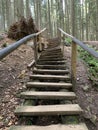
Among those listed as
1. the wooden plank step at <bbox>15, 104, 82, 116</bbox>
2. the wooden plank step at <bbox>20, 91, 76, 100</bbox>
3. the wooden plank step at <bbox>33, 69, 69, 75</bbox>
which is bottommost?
the wooden plank step at <bbox>15, 104, 82, 116</bbox>

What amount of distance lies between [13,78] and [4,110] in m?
1.45

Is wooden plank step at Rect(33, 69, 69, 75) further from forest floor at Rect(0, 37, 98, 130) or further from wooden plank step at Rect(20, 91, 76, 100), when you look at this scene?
wooden plank step at Rect(20, 91, 76, 100)

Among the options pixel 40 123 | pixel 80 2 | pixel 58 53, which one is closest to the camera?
pixel 40 123

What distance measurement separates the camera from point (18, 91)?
4352 millimetres

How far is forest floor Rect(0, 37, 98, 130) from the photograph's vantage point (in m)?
3.58

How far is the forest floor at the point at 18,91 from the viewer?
3.58 m

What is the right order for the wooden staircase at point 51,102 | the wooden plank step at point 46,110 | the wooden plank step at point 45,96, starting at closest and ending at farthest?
the wooden staircase at point 51,102, the wooden plank step at point 46,110, the wooden plank step at point 45,96

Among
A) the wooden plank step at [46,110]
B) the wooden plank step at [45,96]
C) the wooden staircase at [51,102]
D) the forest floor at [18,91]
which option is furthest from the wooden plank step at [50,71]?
the wooden plank step at [46,110]

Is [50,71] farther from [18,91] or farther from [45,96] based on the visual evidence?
[45,96]

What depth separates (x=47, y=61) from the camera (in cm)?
649

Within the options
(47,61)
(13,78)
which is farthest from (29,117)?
(47,61)

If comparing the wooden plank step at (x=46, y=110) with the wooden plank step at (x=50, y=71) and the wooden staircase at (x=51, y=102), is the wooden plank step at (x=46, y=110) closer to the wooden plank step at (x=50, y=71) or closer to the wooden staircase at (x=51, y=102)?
the wooden staircase at (x=51, y=102)

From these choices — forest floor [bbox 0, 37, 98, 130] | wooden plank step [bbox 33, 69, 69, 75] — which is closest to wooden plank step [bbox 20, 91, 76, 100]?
forest floor [bbox 0, 37, 98, 130]

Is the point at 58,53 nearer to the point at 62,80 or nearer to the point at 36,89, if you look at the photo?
the point at 62,80
